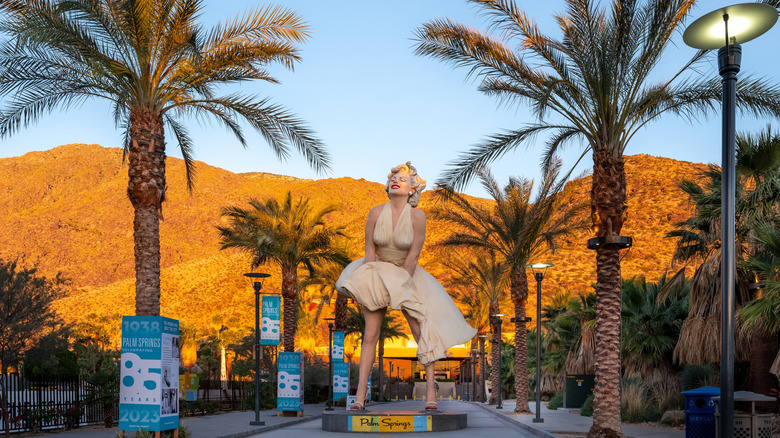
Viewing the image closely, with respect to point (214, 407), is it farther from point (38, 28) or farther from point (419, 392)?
point (419, 392)

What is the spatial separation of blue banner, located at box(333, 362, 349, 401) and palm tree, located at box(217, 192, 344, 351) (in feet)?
7.52

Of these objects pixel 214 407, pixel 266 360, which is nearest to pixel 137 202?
pixel 214 407

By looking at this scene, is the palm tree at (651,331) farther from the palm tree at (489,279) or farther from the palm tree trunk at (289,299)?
the palm tree at (489,279)

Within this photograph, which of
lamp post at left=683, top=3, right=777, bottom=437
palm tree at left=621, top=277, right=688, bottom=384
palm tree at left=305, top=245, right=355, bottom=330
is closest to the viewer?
lamp post at left=683, top=3, right=777, bottom=437

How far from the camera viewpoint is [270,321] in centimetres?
2677

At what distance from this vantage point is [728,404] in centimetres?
745

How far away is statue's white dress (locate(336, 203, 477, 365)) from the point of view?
14.6 m

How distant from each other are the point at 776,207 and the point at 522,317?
15532mm

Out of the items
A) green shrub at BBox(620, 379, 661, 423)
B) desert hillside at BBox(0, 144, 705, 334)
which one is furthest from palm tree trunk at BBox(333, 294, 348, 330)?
green shrub at BBox(620, 379, 661, 423)

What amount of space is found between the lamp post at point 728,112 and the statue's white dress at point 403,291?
7.34 meters

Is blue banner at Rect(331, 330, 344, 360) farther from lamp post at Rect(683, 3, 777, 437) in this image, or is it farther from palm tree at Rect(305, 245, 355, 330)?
lamp post at Rect(683, 3, 777, 437)

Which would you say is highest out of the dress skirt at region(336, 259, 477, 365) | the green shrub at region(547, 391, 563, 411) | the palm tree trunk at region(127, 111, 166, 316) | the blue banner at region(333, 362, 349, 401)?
the palm tree trunk at region(127, 111, 166, 316)

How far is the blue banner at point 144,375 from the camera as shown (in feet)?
41.2

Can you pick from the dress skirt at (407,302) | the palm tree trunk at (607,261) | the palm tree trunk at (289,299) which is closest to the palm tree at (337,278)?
the palm tree trunk at (289,299)
